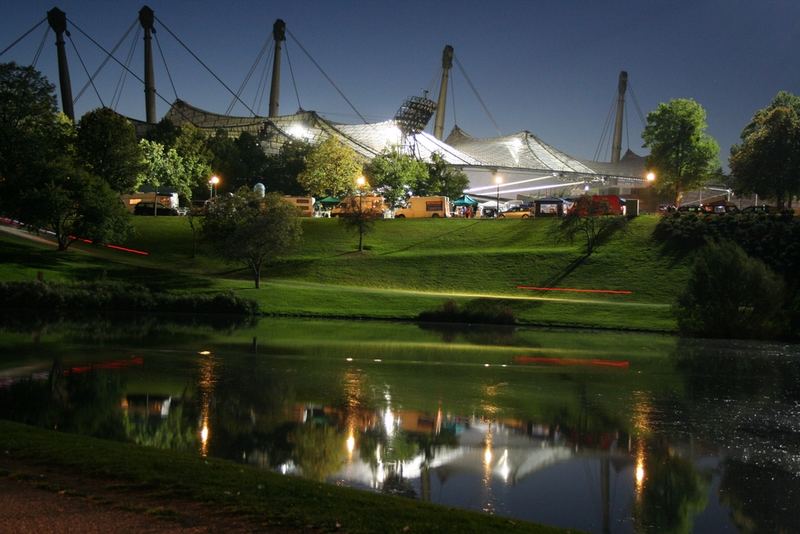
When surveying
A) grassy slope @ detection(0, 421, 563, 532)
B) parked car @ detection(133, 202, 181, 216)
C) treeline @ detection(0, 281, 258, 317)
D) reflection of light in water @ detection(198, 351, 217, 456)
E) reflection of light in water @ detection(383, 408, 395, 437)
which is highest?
parked car @ detection(133, 202, 181, 216)

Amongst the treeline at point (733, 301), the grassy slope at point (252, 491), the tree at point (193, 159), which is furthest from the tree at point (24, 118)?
the grassy slope at point (252, 491)

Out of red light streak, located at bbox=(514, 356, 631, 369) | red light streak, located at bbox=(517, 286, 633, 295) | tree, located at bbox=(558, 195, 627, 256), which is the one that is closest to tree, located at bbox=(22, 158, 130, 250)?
red light streak, located at bbox=(517, 286, 633, 295)

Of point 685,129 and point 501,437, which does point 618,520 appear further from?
point 685,129

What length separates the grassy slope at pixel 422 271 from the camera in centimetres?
4500

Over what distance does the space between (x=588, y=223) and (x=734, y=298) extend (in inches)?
908

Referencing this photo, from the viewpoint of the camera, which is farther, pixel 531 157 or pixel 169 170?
pixel 531 157

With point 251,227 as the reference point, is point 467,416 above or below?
below

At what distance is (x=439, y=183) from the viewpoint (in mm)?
103438

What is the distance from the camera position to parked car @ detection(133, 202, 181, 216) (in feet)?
265

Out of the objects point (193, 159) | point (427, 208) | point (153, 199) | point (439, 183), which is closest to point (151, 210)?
point (153, 199)

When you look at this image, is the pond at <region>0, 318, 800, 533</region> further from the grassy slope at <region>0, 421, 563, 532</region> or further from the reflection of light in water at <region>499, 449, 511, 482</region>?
the grassy slope at <region>0, 421, 563, 532</region>

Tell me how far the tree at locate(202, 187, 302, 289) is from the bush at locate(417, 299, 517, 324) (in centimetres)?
1319

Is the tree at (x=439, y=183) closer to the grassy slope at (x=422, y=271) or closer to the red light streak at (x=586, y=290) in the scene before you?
the grassy slope at (x=422, y=271)

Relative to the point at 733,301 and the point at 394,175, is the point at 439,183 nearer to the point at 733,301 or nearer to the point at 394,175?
the point at 394,175
